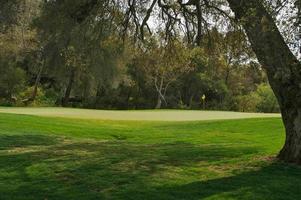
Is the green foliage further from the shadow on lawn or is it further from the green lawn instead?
the shadow on lawn

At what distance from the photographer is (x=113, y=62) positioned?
47562 millimetres

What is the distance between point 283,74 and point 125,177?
4.02 m

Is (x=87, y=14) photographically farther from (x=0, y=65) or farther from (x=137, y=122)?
(x=0, y=65)

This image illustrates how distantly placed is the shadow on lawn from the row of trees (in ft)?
13.7

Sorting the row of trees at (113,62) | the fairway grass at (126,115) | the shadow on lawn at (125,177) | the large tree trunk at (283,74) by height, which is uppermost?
the row of trees at (113,62)

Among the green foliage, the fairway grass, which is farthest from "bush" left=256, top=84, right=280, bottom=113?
the green foliage

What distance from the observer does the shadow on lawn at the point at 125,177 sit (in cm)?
870

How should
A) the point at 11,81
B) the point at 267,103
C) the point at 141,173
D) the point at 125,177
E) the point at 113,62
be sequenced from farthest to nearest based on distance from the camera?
the point at 267,103 < the point at 113,62 < the point at 11,81 < the point at 141,173 < the point at 125,177

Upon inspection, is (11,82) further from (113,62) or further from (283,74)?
(283,74)

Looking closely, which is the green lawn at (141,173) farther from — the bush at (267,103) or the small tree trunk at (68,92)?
the bush at (267,103)

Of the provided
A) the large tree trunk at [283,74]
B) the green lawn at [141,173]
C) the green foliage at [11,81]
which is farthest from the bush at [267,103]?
the large tree trunk at [283,74]

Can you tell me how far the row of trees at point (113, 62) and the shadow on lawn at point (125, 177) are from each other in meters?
4.16

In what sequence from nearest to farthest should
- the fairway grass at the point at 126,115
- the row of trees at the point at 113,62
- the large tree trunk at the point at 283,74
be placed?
the large tree trunk at the point at 283,74 < the row of trees at the point at 113,62 < the fairway grass at the point at 126,115

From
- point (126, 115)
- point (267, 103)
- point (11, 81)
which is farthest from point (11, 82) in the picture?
point (267, 103)
